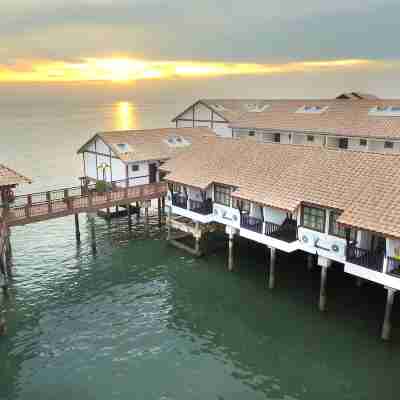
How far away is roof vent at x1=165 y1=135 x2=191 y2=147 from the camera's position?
142 ft

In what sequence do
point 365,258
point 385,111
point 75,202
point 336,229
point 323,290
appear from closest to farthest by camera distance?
point 365,258
point 336,229
point 323,290
point 75,202
point 385,111

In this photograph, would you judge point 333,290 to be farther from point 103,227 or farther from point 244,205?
point 103,227

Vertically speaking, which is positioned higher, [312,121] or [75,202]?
[312,121]

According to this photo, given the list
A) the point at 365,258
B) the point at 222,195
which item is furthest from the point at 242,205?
the point at 365,258

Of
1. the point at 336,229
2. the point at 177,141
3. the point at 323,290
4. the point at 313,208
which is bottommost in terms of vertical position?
the point at 323,290

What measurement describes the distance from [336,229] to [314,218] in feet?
4.84

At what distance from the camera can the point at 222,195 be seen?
31.0m

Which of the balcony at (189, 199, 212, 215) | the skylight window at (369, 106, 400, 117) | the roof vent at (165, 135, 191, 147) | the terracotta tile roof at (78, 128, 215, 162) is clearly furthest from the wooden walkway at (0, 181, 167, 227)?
the skylight window at (369, 106, 400, 117)

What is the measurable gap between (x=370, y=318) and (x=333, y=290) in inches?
140

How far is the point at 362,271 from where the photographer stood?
22266mm

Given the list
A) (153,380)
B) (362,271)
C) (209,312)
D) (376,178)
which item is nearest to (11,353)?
(153,380)

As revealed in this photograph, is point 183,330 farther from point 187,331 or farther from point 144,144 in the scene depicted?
point 144,144

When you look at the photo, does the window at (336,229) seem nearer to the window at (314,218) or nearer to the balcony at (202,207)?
the window at (314,218)

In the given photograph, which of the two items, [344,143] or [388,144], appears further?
[344,143]
